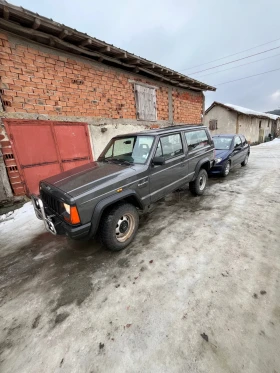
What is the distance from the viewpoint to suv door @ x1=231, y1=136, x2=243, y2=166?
6789 mm

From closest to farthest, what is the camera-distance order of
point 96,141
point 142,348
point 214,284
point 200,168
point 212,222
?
point 142,348
point 214,284
point 212,222
point 200,168
point 96,141

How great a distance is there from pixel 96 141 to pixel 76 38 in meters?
2.92

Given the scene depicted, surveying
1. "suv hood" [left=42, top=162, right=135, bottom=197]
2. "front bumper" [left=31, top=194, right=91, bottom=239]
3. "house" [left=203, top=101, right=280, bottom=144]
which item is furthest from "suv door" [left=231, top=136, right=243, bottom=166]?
"house" [left=203, top=101, right=280, bottom=144]

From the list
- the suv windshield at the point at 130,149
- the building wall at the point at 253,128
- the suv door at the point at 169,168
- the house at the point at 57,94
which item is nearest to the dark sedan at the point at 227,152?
the suv door at the point at 169,168

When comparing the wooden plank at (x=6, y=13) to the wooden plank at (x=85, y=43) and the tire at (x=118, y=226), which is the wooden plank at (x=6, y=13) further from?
the tire at (x=118, y=226)

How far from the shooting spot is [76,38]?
4816 mm

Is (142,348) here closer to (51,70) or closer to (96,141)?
(96,141)

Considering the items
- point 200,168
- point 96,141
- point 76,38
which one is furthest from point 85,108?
point 200,168

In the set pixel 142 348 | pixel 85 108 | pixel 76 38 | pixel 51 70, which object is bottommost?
pixel 142 348

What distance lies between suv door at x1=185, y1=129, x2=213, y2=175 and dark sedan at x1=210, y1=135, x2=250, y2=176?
148 centimetres

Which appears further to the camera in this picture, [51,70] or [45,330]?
[51,70]

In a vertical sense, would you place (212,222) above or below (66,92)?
below

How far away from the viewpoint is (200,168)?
15.6ft

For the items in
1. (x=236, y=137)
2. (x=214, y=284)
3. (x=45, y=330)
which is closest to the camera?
(x=45, y=330)
